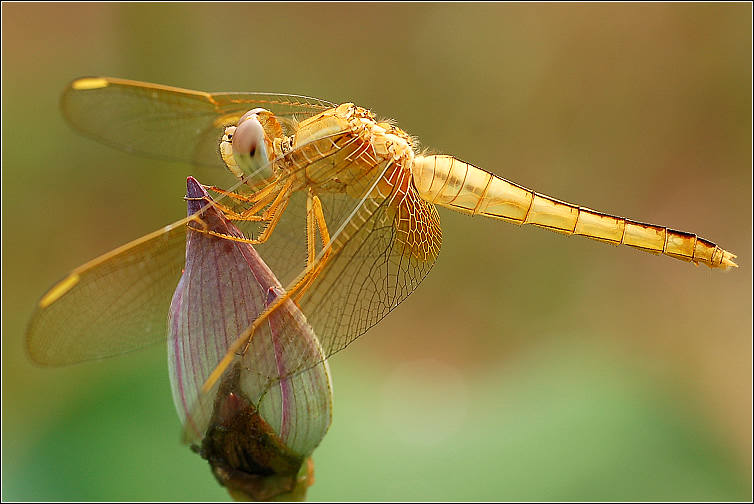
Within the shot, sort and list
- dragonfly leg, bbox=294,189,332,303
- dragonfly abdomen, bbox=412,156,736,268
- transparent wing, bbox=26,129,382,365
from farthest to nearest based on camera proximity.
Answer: dragonfly abdomen, bbox=412,156,736,268
dragonfly leg, bbox=294,189,332,303
transparent wing, bbox=26,129,382,365

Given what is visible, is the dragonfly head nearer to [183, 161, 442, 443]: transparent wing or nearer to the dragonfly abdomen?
[183, 161, 442, 443]: transparent wing

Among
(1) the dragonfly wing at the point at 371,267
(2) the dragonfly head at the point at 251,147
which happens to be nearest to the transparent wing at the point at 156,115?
(2) the dragonfly head at the point at 251,147

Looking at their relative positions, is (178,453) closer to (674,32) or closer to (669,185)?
(669,185)

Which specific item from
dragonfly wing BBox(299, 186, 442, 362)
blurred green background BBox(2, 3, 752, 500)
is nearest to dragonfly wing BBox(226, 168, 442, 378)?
dragonfly wing BBox(299, 186, 442, 362)

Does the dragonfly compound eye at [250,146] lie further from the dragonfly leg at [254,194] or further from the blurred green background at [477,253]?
the blurred green background at [477,253]

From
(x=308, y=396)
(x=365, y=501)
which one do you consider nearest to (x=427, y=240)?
(x=308, y=396)

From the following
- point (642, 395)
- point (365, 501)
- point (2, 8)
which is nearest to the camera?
point (365, 501)

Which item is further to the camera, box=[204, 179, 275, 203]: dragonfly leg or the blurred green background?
the blurred green background
